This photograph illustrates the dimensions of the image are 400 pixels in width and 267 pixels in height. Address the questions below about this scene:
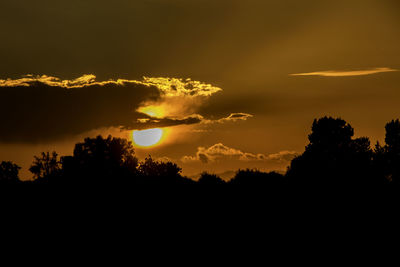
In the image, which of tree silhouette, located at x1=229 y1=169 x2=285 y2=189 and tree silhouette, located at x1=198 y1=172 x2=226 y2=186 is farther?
tree silhouette, located at x1=198 y1=172 x2=226 y2=186

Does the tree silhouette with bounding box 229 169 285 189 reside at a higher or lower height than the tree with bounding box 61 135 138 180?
lower

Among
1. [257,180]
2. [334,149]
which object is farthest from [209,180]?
[334,149]

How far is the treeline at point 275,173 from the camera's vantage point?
215 ft

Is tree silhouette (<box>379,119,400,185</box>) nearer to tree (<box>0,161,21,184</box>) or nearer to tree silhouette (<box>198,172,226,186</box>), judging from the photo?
tree silhouette (<box>198,172,226,186</box>)

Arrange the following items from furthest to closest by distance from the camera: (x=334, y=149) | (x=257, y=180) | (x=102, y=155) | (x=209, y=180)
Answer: (x=102, y=155) < (x=334, y=149) < (x=209, y=180) < (x=257, y=180)

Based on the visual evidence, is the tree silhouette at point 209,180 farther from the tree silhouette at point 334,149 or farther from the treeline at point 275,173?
the tree silhouette at point 334,149

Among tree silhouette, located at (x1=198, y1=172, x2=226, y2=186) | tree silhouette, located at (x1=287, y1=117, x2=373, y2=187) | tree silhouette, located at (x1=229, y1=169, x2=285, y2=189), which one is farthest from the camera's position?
tree silhouette, located at (x1=287, y1=117, x2=373, y2=187)

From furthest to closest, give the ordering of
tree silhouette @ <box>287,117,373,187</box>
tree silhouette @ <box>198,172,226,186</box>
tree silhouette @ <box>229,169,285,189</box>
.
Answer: tree silhouette @ <box>287,117,373,187</box>
tree silhouette @ <box>198,172,226,186</box>
tree silhouette @ <box>229,169,285,189</box>

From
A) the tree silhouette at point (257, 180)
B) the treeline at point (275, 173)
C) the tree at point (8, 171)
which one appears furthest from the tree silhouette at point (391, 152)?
the tree at point (8, 171)

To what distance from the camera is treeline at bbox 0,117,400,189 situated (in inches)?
2579

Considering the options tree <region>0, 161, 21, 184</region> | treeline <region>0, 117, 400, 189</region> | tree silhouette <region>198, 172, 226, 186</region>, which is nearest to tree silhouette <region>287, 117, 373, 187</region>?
treeline <region>0, 117, 400, 189</region>

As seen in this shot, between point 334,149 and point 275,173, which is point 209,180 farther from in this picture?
point 334,149

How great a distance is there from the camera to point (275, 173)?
3091 inches

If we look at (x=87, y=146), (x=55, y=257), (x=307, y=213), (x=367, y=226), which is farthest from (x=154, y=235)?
(x=87, y=146)
